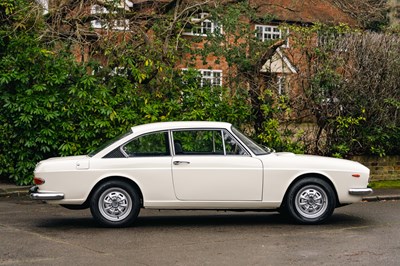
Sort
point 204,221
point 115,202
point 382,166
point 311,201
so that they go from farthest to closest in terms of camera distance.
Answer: point 382,166 < point 204,221 < point 311,201 < point 115,202

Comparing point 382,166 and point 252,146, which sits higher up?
point 252,146

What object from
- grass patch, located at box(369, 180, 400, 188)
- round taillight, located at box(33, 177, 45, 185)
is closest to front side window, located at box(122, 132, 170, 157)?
round taillight, located at box(33, 177, 45, 185)

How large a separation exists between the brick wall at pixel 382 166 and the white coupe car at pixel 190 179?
21.5ft

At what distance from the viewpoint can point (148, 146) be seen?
11555 mm

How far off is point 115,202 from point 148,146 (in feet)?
3.26

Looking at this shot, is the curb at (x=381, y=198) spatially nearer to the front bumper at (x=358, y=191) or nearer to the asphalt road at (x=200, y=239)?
the asphalt road at (x=200, y=239)

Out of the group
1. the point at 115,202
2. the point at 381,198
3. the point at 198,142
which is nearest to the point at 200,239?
the point at 115,202

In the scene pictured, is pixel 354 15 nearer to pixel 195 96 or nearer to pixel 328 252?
pixel 195 96

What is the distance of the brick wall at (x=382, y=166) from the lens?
1803cm

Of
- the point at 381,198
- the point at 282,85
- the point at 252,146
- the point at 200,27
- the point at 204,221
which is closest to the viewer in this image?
the point at 252,146

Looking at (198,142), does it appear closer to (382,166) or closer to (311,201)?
(311,201)

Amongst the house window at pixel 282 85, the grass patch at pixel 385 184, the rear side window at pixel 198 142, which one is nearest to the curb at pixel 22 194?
the grass patch at pixel 385 184

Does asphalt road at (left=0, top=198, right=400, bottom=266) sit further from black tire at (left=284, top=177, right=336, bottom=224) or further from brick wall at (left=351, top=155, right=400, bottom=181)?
brick wall at (left=351, top=155, right=400, bottom=181)

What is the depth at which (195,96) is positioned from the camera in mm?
16906
